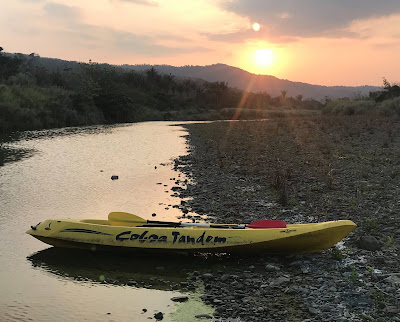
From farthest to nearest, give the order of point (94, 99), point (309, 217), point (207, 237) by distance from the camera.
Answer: point (94, 99) → point (309, 217) → point (207, 237)

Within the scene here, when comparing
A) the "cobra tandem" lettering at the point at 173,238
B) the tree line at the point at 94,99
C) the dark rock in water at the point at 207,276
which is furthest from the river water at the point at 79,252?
the tree line at the point at 94,99

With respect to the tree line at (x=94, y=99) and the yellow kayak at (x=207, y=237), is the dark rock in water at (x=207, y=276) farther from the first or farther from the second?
the tree line at (x=94, y=99)

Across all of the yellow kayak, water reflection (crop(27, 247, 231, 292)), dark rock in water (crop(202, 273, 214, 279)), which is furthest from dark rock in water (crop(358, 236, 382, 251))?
dark rock in water (crop(202, 273, 214, 279))

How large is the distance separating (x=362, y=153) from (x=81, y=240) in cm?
1891

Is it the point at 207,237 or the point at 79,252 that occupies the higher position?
the point at 207,237

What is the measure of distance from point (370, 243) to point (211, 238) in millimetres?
3788

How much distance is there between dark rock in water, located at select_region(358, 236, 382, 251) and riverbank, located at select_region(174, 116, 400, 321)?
2 cm

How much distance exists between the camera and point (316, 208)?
514 inches

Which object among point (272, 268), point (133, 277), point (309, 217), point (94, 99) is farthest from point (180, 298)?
point (94, 99)

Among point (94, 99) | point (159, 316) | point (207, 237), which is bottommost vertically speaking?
point (159, 316)

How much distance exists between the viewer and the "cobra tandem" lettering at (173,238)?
9461 millimetres

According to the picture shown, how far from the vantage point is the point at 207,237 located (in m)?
9.48

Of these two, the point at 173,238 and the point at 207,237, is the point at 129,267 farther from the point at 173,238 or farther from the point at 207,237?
the point at 207,237

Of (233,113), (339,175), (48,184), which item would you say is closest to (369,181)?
(339,175)
